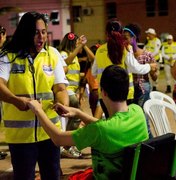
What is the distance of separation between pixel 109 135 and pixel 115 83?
0.92ft

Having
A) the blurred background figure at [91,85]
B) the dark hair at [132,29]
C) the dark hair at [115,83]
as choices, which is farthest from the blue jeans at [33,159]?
the blurred background figure at [91,85]

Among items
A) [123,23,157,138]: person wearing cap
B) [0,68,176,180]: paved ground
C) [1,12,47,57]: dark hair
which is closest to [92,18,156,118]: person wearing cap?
[123,23,157,138]: person wearing cap

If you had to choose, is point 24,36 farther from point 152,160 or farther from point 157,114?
point 157,114

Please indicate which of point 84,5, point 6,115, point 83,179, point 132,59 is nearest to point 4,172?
point 132,59

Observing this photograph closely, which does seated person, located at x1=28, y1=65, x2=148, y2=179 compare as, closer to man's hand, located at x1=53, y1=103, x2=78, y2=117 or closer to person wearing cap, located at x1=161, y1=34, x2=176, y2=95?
man's hand, located at x1=53, y1=103, x2=78, y2=117

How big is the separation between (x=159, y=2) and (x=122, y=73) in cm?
2497

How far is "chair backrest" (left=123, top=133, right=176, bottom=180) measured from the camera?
2.46 meters

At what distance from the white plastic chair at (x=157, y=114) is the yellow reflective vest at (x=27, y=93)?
99cm

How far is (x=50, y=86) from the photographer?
129 inches

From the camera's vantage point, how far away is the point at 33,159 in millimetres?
3227

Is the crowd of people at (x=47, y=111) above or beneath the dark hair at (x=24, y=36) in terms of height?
beneath

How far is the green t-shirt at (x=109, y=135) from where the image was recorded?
2527 millimetres

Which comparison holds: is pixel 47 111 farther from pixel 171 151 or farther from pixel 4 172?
pixel 4 172

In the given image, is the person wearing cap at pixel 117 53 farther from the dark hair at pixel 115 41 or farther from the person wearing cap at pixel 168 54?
the person wearing cap at pixel 168 54
